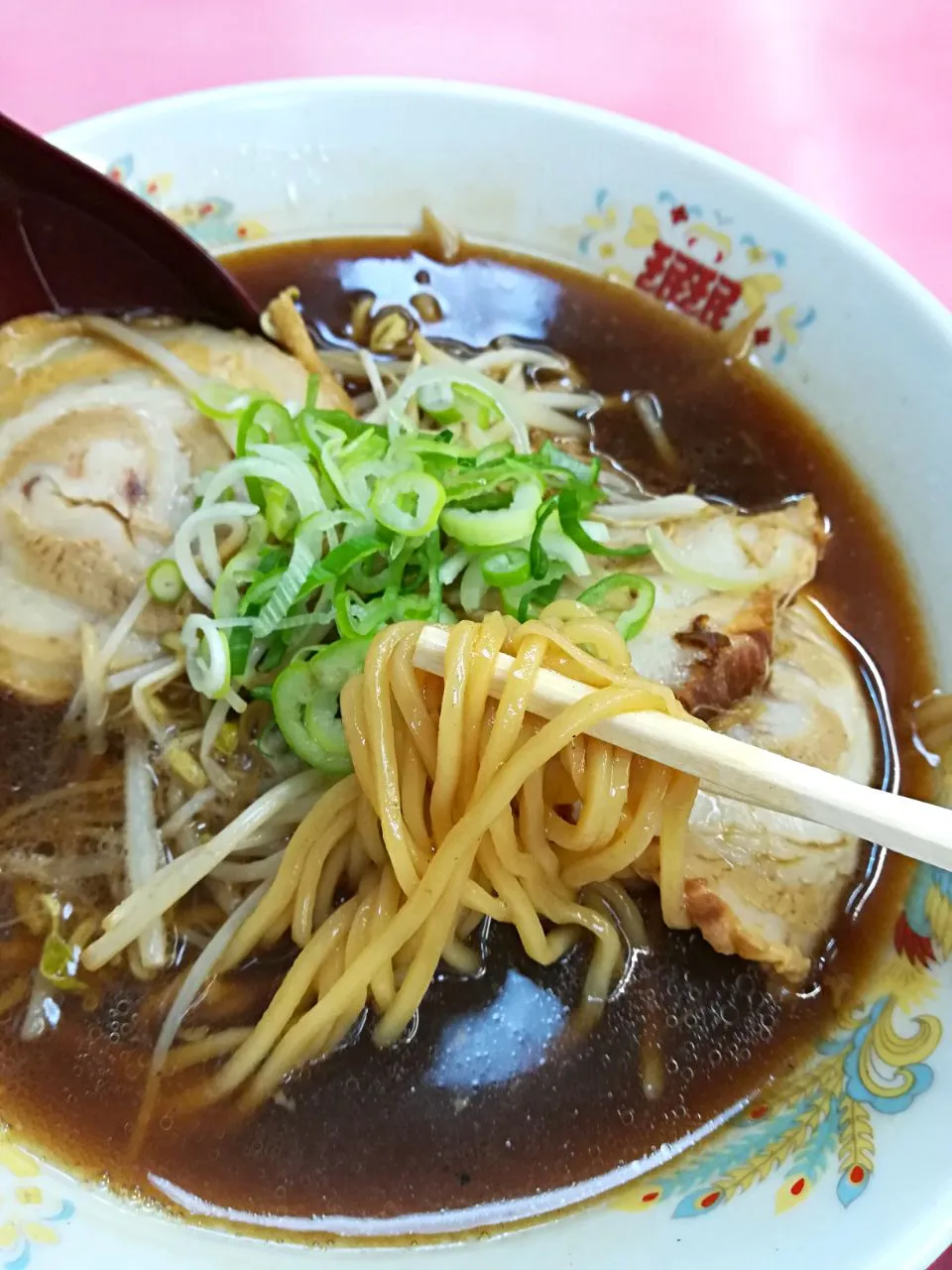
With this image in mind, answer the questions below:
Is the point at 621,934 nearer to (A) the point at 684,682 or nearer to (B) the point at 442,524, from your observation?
(A) the point at 684,682

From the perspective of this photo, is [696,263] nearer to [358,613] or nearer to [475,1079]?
[358,613]

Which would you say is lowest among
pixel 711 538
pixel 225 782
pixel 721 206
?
pixel 225 782

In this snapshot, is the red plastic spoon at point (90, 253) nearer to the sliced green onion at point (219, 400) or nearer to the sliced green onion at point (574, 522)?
the sliced green onion at point (219, 400)

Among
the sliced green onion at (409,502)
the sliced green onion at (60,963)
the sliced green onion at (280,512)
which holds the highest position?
the sliced green onion at (409,502)

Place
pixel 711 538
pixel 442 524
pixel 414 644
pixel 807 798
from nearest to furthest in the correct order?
pixel 807 798, pixel 414 644, pixel 442 524, pixel 711 538

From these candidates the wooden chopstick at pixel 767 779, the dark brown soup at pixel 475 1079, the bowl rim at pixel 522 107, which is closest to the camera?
the wooden chopstick at pixel 767 779

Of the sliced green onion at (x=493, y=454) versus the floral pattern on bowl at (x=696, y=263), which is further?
the floral pattern on bowl at (x=696, y=263)

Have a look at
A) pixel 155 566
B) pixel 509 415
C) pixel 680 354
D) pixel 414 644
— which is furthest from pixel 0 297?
pixel 680 354

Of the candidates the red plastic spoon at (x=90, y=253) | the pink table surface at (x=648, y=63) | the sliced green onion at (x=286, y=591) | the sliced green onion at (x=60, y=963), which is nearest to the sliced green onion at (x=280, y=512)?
the sliced green onion at (x=286, y=591)
